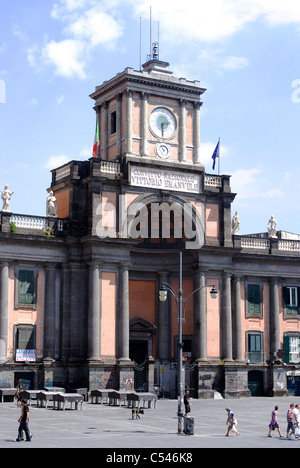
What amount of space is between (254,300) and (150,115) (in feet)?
53.2

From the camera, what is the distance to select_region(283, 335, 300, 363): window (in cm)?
6168

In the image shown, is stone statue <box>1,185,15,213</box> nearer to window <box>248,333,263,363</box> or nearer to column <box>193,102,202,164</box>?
column <box>193,102,202,164</box>

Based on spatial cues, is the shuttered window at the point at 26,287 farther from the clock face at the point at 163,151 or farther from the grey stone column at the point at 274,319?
the grey stone column at the point at 274,319

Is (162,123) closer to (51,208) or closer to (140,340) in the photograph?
(51,208)

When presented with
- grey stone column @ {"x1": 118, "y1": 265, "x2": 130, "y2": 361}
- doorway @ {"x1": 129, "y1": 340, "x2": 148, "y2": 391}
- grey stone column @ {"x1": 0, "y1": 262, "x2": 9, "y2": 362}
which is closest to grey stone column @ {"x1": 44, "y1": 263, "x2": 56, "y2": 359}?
grey stone column @ {"x1": 0, "y1": 262, "x2": 9, "y2": 362}

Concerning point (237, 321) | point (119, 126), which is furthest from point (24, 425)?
point (237, 321)

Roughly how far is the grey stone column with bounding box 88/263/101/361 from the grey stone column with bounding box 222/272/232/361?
9982 millimetres

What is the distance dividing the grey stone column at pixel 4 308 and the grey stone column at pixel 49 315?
9.64 ft

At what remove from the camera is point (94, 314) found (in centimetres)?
5344

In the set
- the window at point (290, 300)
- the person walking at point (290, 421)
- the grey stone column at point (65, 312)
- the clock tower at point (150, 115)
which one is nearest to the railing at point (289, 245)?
the window at point (290, 300)

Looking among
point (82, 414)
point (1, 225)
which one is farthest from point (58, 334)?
point (82, 414)

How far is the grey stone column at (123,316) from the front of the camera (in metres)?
54.3

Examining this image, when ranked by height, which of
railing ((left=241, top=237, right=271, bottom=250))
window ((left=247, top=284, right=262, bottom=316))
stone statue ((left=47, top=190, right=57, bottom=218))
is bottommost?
window ((left=247, top=284, right=262, bottom=316))

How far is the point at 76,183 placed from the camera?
55.6 meters
